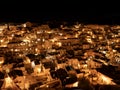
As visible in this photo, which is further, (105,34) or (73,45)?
(105,34)

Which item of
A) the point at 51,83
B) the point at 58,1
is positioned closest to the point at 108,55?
the point at 51,83

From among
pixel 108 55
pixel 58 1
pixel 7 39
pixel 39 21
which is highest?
pixel 58 1

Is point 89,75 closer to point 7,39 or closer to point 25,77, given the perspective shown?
point 25,77

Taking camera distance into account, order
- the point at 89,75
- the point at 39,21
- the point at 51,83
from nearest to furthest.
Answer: the point at 51,83, the point at 89,75, the point at 39,21

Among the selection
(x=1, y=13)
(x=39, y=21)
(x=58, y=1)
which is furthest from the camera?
(x=58, y=1)

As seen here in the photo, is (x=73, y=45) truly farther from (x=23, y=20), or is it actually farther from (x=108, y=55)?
(x=23, y=20)

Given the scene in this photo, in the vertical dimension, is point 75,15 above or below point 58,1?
below
